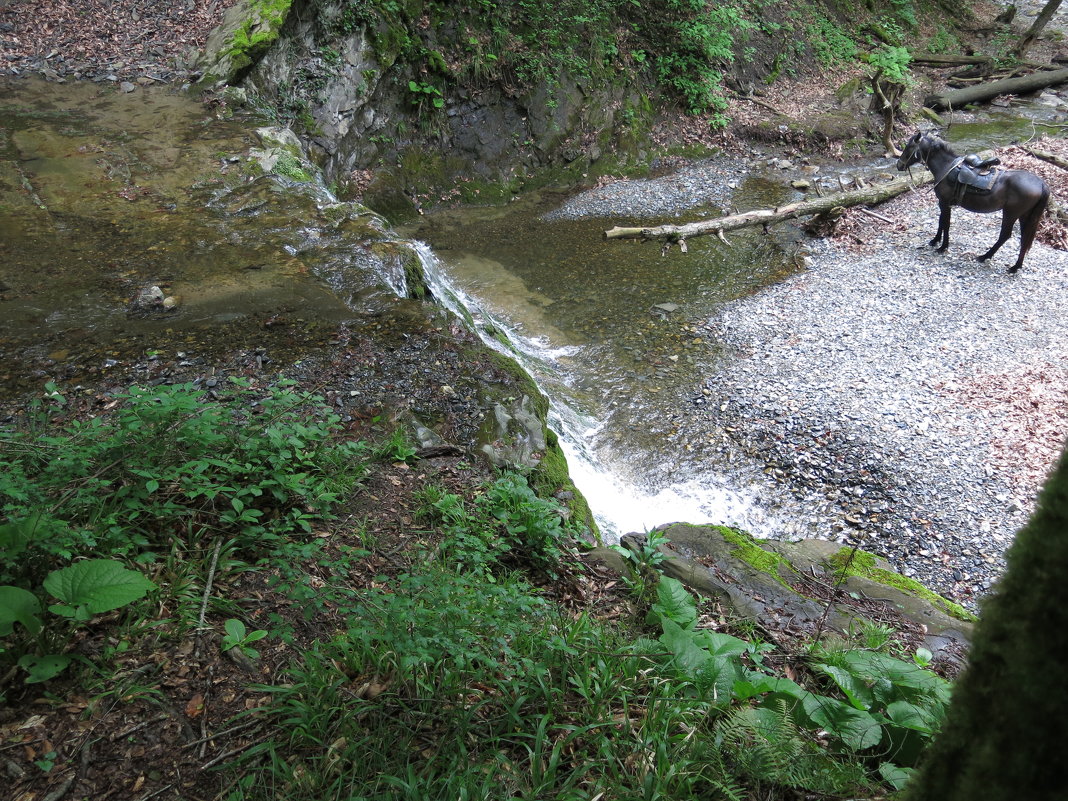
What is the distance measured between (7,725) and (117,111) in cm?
953

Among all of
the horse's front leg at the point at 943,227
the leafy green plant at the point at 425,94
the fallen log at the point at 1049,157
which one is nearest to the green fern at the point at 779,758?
the horse's front leg at the point at 943,227

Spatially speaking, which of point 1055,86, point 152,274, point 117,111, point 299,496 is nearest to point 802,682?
point 299,496

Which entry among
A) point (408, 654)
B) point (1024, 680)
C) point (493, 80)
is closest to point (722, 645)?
point (408, 654)

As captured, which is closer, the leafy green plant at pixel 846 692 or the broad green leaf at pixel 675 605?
the leafy green plant at pixel 846 692

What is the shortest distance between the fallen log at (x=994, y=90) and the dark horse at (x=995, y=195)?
Answer: 7.91 meters

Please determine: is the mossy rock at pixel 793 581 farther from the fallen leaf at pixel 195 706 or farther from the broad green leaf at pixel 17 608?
the broad green leaf at pixel 17 608

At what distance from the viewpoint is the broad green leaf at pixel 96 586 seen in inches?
88.6

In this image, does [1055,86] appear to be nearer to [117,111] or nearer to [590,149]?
[590,149]

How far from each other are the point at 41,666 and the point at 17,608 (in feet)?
0.91

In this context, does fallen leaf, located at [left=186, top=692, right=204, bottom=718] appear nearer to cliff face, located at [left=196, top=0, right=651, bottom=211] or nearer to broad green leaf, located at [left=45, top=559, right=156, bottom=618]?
broad green leaf, located at [left=45, top=559, right=156, bottom=618]

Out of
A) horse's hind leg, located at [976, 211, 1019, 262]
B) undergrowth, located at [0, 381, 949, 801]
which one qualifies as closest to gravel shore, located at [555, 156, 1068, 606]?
horse's hind leg, located at [976, 211, 1019, 262]

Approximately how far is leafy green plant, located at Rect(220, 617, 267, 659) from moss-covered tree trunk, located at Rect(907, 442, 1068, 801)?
2.48 metres

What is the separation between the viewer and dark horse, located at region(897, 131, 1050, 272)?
28.4 ft

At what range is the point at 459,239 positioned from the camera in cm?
1086
